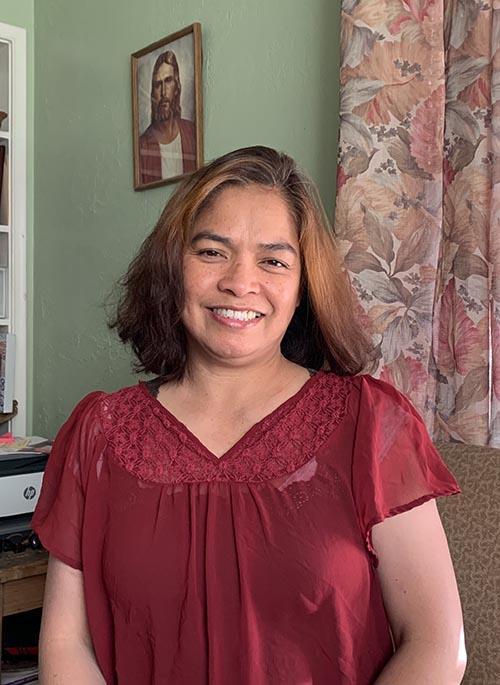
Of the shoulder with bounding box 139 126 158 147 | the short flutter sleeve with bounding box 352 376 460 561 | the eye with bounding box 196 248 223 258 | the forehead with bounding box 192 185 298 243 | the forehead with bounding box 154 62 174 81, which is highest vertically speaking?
the forehead with bounding box 154 62 174 81

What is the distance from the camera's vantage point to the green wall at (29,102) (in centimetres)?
285

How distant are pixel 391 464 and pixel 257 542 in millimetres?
209

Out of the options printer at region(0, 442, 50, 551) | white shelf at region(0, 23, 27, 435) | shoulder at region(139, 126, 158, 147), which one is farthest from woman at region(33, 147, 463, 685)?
white shelf at region(0, 23, 27, 435)

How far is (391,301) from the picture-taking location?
156 centimetres

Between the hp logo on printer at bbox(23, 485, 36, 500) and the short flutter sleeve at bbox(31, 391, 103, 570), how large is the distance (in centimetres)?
62

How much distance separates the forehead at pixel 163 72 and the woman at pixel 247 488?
41.6 inches

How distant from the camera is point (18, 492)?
1.90 meters

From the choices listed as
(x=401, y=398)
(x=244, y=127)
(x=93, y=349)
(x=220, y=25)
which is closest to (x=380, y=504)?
(x=401, y=398)

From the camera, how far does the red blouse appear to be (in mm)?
1136

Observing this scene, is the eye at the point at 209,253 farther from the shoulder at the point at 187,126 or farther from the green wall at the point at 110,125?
the shoulder at the point at 187,126

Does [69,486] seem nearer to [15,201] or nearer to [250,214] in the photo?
[250,214]

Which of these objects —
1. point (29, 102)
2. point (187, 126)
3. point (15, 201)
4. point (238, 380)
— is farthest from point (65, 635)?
point (29, 102)

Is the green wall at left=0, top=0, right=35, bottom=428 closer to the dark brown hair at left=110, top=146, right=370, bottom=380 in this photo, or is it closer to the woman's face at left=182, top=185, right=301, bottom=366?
the dark brown hair at left=110, top=146, right=370, bottom=380

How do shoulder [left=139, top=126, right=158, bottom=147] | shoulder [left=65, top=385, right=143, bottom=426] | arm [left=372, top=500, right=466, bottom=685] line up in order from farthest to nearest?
shoulder [left=139, top=126, right=158, bottom=147] → shoulder [left=65, top=385, right=143, bottom=426] → arm [left=372, top=500, right=466, bottom=685]
